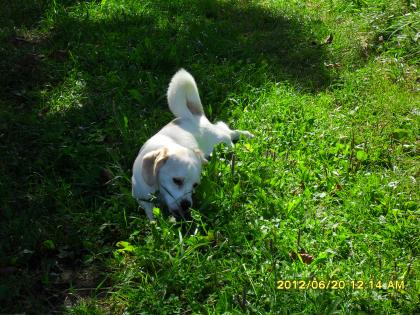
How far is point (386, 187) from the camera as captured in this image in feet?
12.5

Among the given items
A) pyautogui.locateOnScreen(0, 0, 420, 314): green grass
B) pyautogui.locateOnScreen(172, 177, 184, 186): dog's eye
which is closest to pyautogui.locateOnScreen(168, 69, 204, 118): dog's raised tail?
pyautogui.locateOnScreen(0, 0, 420, 314): green grass

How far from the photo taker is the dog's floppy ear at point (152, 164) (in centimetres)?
367

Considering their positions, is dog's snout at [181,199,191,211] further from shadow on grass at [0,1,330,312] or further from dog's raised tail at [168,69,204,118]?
dog's raised tail at [168,69,204,118]

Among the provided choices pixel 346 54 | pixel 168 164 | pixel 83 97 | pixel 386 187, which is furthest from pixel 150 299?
pixel 346 54

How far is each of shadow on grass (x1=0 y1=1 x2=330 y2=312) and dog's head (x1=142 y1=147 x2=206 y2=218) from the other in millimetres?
284

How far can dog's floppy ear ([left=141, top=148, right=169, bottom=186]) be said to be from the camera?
3.67 meters

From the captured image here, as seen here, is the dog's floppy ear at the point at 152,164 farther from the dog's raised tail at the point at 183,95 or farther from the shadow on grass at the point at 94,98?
the dog's raised tail at the point at 183,95

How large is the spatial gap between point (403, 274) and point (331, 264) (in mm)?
419

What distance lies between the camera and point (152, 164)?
3703 millimetres
